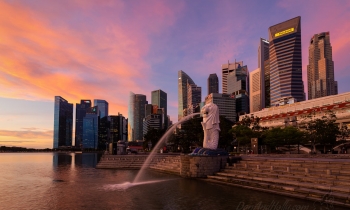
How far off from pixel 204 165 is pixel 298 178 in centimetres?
1275

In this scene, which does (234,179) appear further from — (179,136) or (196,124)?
(179,136)

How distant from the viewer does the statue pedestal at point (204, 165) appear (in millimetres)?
34219

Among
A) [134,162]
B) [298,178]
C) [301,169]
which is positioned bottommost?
[134,162]

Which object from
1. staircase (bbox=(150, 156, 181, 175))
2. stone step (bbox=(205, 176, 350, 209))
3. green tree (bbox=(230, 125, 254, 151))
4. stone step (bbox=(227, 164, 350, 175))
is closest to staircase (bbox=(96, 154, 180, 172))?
staircase (bbox=(150, 156, 181, 175))

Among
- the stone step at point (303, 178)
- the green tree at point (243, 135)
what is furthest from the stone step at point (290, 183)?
the green tree at point (243, 135)

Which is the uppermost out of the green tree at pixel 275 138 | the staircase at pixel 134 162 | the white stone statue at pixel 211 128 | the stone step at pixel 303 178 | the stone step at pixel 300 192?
the white stone statue at pixel 211 128

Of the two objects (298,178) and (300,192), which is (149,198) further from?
(298,178)

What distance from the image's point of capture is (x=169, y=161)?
158ft

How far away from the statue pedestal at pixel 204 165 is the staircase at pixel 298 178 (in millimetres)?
1541

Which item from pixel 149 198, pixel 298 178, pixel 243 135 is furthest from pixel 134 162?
pixel 298 178

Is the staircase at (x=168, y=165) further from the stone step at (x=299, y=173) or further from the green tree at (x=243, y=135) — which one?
the green tree at (x=243, y=135)

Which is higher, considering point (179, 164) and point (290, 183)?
point (290, 183)

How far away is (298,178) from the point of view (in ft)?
77.4

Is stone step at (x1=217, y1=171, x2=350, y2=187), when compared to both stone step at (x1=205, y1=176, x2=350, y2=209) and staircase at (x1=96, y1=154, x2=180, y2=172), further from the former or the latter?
staircase at (x1=96, y1=154, x2=180, y2=172)
